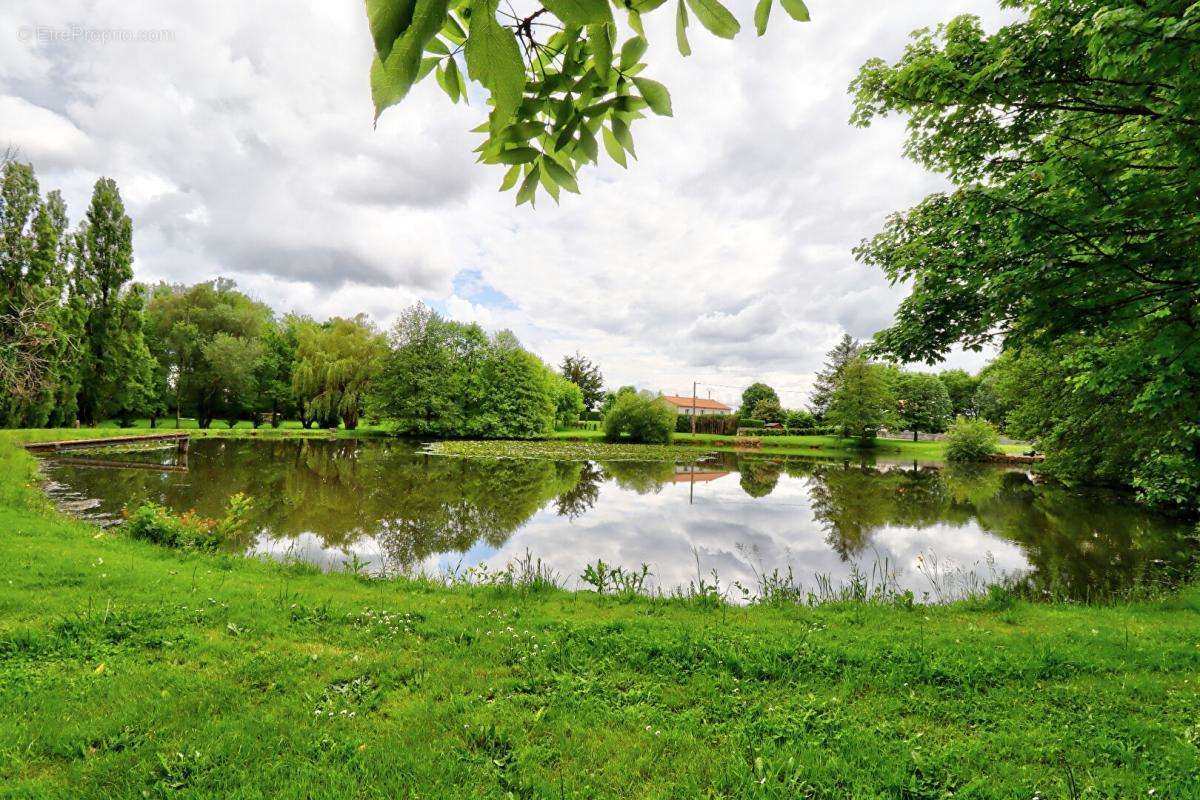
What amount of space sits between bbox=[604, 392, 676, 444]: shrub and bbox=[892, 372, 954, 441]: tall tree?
31.0 m

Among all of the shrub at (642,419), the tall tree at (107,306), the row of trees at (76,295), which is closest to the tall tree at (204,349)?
the row of trees at (76,295)

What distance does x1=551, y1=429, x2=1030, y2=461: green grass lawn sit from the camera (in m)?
44.4

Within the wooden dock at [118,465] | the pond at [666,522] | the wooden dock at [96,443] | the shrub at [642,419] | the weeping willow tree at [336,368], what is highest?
the weeping willow tree at [336,368]

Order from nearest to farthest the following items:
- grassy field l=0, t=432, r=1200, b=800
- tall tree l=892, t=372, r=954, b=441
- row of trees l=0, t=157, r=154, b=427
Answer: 1. grassy field l=0, t=432, r=1200, b=800
2. row of trees l=0, t=157, r=154, b=427
3. tall tree l=892, t=372, r=954, b=441

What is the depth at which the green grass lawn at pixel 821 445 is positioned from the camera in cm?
4441

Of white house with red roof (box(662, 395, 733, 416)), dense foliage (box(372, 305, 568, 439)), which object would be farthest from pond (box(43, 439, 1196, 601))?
white house with red roof (box(662, 395, 733, 416))

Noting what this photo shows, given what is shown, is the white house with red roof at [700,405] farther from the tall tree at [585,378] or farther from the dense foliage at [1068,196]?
the dense foliage at [1068,196]

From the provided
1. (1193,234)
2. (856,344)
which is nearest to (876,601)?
(1193,234)

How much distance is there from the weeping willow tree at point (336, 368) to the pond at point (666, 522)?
18.3 metres

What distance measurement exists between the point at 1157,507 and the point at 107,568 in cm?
2631

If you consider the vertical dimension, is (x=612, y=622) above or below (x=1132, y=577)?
above

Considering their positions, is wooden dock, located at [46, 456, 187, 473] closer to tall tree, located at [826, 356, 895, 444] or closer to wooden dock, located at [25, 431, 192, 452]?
wooden dock, located at [25, 431, 192, 452]

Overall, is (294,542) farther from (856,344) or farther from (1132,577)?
(856,344)

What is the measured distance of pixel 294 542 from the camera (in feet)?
32.7
